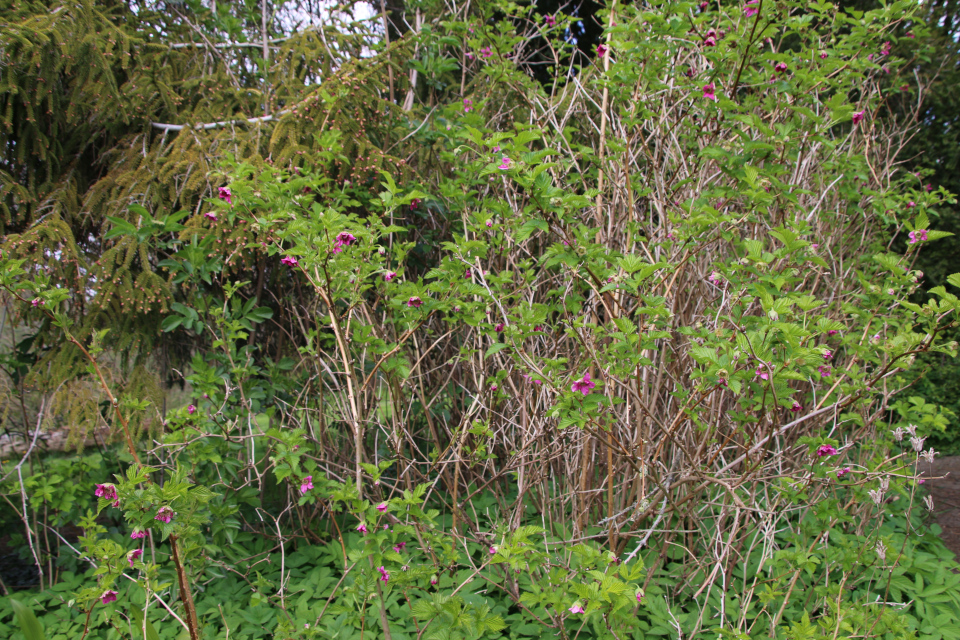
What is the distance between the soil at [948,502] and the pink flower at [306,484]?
2.85 meters

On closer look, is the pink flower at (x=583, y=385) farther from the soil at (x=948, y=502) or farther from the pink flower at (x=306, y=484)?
the soil at (x=948, y=502)

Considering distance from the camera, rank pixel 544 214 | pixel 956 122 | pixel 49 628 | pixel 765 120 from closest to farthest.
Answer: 1. pixel 544 214
2. pixel 49 628
3. pixel 765 120
4. pixel 956 122

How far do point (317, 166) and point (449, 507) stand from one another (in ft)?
5.76

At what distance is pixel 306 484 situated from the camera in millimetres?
2105

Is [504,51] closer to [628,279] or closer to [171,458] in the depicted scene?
[628,279]

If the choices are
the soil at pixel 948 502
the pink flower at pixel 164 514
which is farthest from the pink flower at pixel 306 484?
the soil at pixel 948 502

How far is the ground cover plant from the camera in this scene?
182cm

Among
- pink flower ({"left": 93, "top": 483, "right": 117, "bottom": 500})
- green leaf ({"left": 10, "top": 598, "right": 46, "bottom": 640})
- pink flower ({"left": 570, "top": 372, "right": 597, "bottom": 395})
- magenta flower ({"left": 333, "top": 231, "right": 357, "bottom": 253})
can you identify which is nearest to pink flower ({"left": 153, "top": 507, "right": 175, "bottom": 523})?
pink flower ({"left": 93, "top": 483, "right": 117, "bottom": 500})

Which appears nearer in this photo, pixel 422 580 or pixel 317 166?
pixel 422 580

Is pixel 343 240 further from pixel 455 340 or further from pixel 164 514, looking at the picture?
pixel 455 340

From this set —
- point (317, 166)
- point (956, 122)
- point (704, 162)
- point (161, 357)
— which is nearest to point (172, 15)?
point (317, 166)

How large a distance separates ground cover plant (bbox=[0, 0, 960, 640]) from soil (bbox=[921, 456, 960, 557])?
133mm

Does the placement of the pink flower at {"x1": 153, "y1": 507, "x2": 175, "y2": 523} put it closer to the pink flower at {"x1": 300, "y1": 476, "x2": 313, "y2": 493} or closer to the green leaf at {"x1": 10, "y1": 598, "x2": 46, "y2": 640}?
the green leaf at {"x1": 10, "y1": 598, "x2": 46, "y2": 640}

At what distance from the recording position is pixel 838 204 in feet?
10.2
